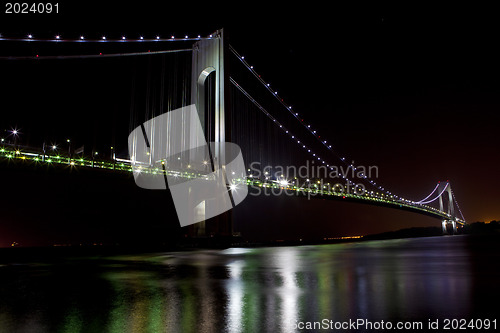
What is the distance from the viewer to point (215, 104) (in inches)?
1034

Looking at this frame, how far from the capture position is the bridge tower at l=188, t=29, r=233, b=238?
24.4m

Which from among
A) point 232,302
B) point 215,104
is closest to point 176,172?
point 215,104

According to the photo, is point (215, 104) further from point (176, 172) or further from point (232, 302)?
point (232, 302)

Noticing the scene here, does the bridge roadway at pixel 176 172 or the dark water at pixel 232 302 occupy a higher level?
the bridge roadway at pixel 176 172

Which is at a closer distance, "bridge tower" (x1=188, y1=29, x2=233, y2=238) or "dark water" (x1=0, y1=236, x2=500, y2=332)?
"dark water" (x1=0, y1=236, x2=500, y2=332)

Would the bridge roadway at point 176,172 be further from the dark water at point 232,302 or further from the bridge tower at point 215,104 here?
the dark water at point 232,302

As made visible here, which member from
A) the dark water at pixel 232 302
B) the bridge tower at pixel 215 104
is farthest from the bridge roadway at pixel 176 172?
the dark water at pixel 232 302

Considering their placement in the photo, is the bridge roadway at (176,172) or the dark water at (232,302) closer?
the dark water at (232,302)

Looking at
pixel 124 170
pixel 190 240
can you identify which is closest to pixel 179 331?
pixel 190 240

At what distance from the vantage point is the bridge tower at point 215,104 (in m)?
24.4

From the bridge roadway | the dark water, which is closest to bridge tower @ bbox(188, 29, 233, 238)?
the bridge roadway

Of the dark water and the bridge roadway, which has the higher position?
the bridge roadway

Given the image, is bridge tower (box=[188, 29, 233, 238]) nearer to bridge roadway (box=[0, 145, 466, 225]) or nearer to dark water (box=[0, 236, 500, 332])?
bridge roadway (box=[0, 145, 466, 225])

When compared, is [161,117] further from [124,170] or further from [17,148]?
[17,148]
